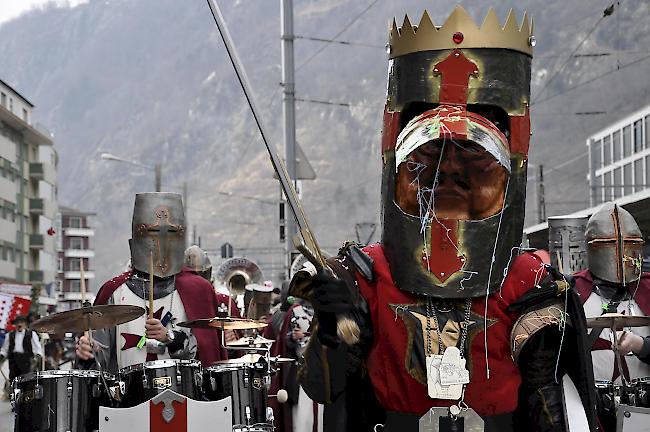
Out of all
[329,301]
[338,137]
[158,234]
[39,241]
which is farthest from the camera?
[338,137]

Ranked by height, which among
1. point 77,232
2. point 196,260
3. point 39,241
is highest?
point 77,232

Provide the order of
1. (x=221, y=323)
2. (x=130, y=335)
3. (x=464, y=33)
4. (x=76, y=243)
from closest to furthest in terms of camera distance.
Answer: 1. (x=464, y=33)
2. (x=130, y=335)
3. (x=221, y=323)
4. (x=76, y=243)

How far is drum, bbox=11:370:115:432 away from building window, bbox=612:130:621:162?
73.0 meters

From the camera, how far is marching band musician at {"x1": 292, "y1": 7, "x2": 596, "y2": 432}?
4.99 meters

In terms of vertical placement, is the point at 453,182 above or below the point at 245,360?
above

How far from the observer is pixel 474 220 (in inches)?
200

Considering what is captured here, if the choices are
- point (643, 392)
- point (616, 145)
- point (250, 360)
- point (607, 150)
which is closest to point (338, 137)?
point (607, 150)

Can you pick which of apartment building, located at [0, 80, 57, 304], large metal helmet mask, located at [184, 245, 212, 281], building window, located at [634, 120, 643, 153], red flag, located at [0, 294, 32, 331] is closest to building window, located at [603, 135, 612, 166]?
building window, located at [634, 120, 643, 153]

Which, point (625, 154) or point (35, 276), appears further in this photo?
point (35, 276)

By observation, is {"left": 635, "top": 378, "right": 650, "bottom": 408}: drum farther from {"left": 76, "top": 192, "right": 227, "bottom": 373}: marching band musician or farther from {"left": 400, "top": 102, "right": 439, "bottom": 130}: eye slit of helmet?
{"left": 400, "top": 102, "right": 439, "bottom": 130}: eye slit of helmet

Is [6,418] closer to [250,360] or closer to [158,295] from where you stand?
[250,360]

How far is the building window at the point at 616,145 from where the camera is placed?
7944cm

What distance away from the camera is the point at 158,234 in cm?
964

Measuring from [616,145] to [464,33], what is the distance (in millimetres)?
77939
